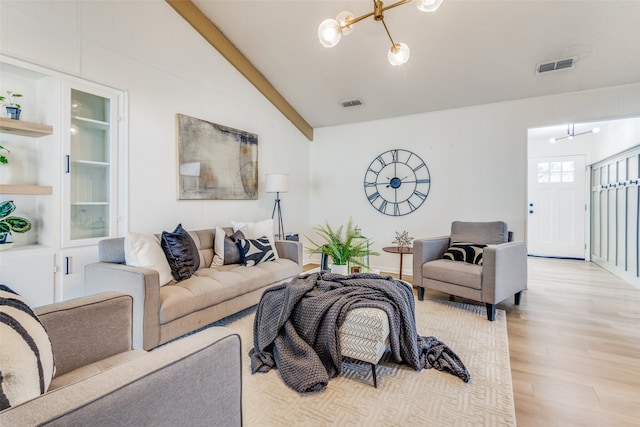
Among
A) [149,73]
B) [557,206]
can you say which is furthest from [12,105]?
[557,206]

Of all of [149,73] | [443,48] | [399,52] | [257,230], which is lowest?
→ [257,230]

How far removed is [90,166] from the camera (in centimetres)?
261

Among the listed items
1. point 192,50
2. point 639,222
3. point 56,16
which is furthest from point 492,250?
point 56,16

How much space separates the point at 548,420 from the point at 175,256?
103 inches

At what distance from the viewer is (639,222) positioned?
150 inches

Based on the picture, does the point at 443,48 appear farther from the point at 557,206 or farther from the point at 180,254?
the point at 557,206

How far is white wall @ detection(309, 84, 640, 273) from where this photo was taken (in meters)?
3.65

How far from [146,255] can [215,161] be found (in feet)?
5.36

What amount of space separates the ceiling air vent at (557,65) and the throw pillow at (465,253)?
200 cm

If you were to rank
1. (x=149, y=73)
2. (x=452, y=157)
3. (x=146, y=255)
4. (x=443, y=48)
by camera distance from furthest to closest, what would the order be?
(x=452, y=157)
(x=443, y=48)
(x=149, y=73)
(x=146, y=255)

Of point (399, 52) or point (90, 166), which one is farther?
point (90, 166)

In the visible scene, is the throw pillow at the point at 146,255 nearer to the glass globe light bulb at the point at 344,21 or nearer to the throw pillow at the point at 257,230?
the throw pillow at the point at 257,230

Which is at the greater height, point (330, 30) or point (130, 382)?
point (330, 30)

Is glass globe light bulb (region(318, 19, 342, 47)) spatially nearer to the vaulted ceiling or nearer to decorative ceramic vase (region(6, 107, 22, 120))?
the vaulted ceiling
